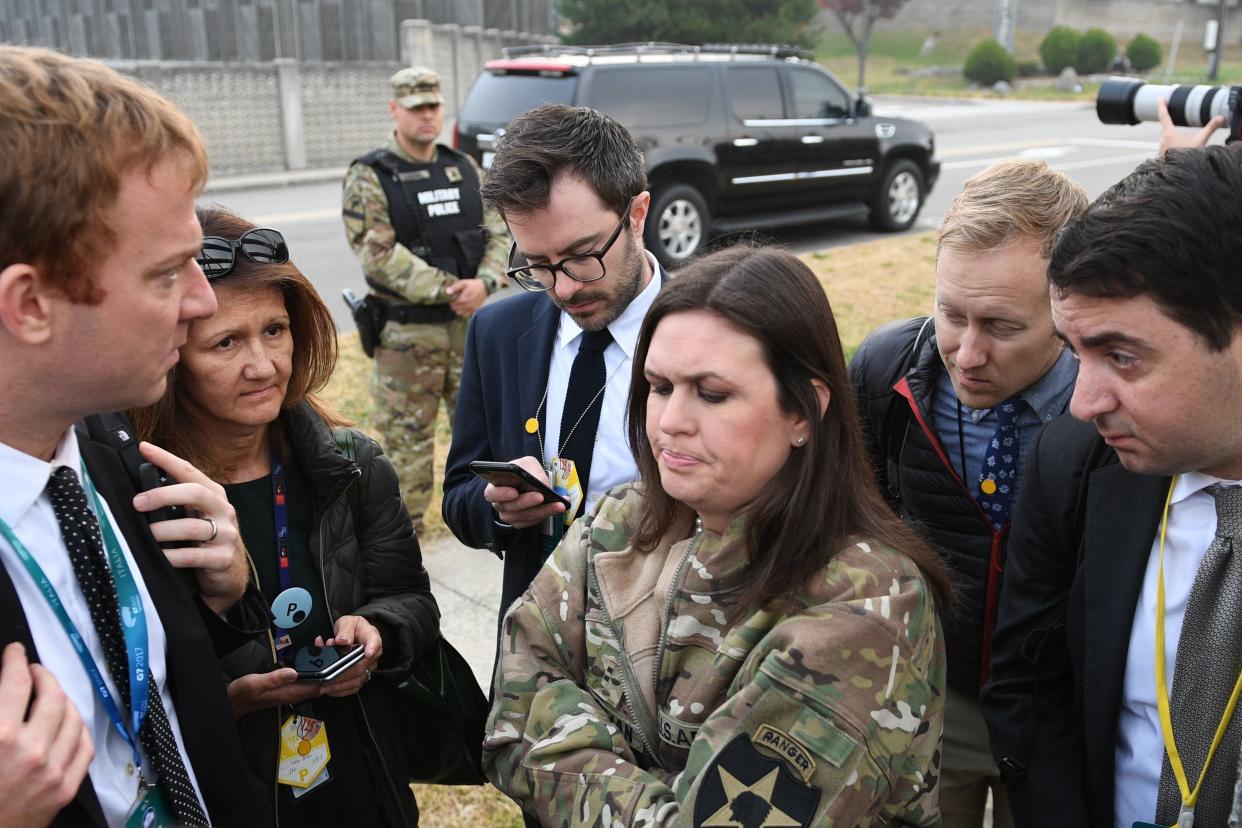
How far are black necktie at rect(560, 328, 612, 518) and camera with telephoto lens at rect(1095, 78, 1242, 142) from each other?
6.02 ft

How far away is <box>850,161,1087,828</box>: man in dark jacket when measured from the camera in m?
2.28

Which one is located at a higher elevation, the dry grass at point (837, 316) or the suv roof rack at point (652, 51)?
the suv roof rack at point (652, 51)

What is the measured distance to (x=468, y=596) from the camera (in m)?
4.97

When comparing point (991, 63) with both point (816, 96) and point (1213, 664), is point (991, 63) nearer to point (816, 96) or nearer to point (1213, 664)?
point (816, 96)

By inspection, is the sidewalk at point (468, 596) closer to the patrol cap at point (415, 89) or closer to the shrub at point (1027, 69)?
the patrol cap at point (415, 89)

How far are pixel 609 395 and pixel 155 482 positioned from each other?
1.08 metres

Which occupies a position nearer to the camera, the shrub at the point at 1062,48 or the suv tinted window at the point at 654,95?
the suv tinted window at the point at 654,95

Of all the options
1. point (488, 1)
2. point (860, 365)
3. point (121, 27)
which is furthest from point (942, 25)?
point (860, 365)

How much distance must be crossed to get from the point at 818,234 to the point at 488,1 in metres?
22.7

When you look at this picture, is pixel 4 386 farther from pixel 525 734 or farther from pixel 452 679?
pixel 452 679

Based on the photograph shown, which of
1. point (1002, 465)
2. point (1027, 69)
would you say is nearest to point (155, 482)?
→ point (1002, 465)

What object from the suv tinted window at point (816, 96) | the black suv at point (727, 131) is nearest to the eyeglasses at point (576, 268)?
the black suv at point (727, 131)

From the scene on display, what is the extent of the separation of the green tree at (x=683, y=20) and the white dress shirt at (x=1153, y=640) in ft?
98.1

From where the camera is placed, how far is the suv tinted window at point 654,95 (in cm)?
1057
